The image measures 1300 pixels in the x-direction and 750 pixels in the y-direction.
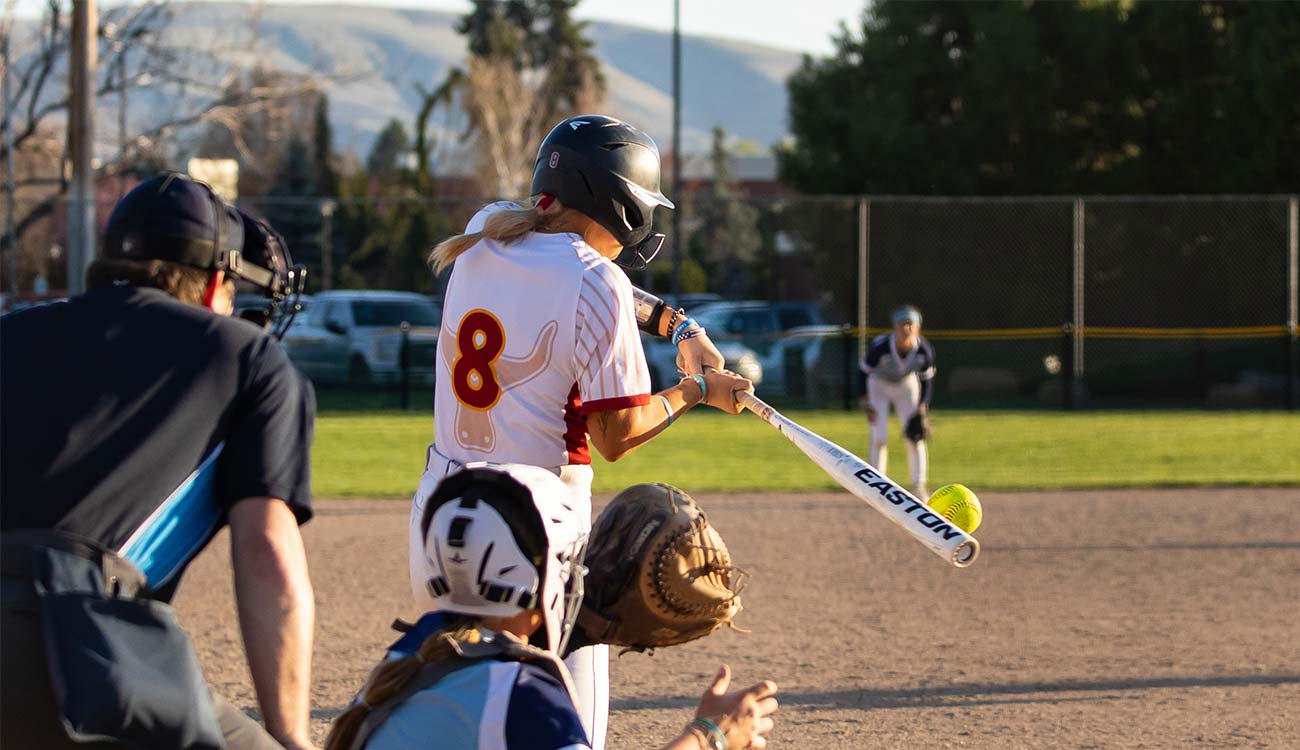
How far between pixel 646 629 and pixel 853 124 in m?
30.1

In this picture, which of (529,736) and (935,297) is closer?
(529,736)

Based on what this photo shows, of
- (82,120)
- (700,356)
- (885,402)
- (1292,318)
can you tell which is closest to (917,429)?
(885,402)

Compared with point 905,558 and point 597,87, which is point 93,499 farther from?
point 597,87

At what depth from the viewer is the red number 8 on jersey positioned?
381cm

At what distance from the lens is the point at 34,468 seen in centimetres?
260

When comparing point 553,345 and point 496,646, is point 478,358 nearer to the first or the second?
point 553,345

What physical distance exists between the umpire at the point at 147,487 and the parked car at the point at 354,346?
21202 millimetres

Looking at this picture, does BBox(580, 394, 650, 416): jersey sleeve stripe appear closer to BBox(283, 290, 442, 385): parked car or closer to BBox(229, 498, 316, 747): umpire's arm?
BBox(229, 498, 316, 747): umpire's arm

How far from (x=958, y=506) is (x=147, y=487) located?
225 centimetres

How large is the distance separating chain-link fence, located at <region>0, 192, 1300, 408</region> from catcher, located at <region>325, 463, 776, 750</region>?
22.0 m

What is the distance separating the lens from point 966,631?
808cm

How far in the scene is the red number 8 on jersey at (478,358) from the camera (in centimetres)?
381

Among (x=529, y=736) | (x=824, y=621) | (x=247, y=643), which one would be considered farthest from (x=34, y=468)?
(x=824, y=621)

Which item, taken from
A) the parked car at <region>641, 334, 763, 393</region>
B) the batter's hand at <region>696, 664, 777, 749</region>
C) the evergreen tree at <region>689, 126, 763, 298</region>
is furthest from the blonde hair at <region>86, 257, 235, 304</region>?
the evergreen tree at <region>689, 126, 763, 298</region>
